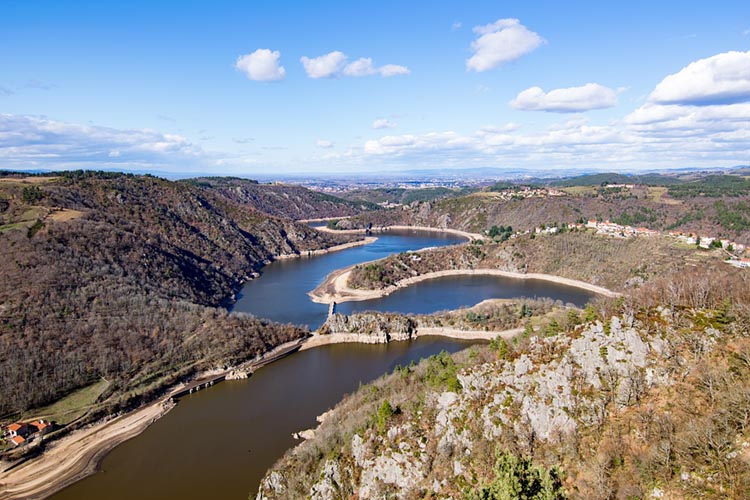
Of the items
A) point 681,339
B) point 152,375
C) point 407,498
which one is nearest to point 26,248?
point 152,375

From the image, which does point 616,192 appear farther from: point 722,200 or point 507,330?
point 507,330

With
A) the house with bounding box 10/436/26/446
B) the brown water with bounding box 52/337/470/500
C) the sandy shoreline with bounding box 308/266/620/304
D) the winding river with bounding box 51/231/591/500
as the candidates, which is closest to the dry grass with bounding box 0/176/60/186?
the winding river with bounding box 51/231/591/500

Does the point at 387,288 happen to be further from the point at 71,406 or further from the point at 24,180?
the point at 24,180

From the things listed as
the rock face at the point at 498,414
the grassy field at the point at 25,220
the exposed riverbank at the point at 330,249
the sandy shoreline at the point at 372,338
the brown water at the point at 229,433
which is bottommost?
the brown water at the point at 229,433

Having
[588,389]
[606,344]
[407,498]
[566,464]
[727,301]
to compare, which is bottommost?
[407,498]

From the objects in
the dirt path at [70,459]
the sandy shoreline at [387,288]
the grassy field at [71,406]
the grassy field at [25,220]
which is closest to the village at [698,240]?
the sandy shoreline at [387,288]

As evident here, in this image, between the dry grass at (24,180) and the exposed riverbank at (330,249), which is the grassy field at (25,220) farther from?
the exposed riverbank at (330,249)

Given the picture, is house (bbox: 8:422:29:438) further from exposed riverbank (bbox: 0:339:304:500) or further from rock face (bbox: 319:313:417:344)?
rock face (bbox: 319:313:417:344)
